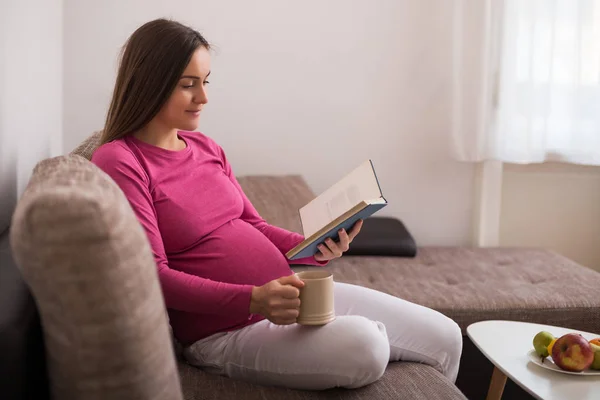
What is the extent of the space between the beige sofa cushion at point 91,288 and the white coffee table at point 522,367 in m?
1.01

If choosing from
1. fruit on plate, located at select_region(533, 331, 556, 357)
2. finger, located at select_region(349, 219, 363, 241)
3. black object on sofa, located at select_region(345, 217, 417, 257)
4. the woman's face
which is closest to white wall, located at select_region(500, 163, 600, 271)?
black object on sofa, located at select_region(345, 217, 417, 257)

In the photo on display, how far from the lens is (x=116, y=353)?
923mm

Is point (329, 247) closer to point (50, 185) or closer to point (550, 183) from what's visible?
point (50, 185)

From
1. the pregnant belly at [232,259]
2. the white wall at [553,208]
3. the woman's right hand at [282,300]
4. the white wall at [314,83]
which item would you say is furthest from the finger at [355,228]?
the white wall at [553,208]

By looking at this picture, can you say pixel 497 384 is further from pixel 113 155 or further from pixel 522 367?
pixel 113 155

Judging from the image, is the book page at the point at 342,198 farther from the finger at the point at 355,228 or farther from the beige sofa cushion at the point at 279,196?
the beige sofa cushion at the point at 279,196

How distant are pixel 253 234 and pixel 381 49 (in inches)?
72.8

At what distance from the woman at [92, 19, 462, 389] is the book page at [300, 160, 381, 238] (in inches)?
2.2

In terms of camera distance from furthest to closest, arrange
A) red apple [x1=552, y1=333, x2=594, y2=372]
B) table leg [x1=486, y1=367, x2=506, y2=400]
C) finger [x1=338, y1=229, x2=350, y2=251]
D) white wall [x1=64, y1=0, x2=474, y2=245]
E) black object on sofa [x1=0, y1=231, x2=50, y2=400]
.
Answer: white wall [x1=64, y1=0, x2=474, y2=245]
table leg [x1=486, y1=367, x2=506, y2=400]
red apple [x1=552, y1=333, x2=594, y2=372]
finger [x1=338, y1=229, x2=350, y2=251]
black object on sofa [x1=0, y1=231, x2=50, y2=400]

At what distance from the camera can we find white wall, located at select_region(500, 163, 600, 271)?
3.57 metres

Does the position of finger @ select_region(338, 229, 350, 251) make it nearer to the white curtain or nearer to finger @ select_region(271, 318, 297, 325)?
finger @ select_region(271, 318, 297, 325)

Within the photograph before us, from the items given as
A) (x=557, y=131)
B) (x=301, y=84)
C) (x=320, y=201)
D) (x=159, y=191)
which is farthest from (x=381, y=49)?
(x=159, y=191)

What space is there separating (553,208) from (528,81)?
640 millimetres

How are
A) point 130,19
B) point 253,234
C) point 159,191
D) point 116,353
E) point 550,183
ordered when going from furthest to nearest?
point 550,183 < point 130,19 < point 253,234 < point 159,191 < point 116,353
